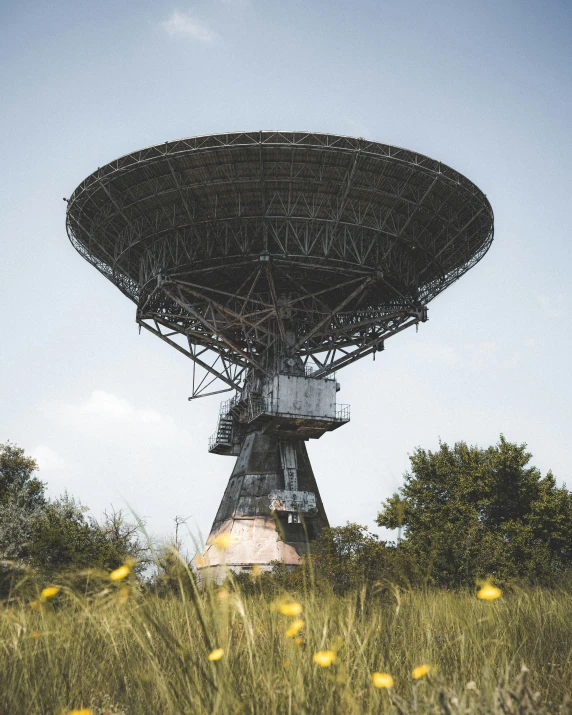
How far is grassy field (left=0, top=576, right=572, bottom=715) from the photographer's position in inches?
89.0

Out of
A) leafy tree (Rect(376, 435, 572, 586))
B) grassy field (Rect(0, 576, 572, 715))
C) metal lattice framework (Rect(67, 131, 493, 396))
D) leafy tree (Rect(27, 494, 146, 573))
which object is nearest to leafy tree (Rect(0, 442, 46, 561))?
leafy tree (Rect(27, 494, 146, 573))

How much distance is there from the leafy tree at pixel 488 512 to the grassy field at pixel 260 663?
2690 cm

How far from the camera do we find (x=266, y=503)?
30.5 metres

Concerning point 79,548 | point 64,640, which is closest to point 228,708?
point 64,640

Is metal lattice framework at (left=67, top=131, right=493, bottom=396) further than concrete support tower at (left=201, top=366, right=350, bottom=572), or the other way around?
concrete support tower at (left=201, top=366, right=350, bottom=572)

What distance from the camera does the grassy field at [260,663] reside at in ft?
7.41

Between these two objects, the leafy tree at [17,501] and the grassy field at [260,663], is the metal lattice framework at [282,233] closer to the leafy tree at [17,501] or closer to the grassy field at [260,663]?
the leafy tree at [17,501]

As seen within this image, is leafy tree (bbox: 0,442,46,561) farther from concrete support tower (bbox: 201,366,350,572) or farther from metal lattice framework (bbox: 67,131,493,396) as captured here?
metal lattice framework (bbox: 67,131,493,396)

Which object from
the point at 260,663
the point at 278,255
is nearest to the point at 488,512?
the point at 278,255

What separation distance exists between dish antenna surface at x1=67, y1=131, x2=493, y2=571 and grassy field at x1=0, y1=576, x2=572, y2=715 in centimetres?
2190

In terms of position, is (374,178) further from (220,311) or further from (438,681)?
(438,681)

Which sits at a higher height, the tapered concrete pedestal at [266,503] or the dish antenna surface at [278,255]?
the dish antenna surface at [278,255]

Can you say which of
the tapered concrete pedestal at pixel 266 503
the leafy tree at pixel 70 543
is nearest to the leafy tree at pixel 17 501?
the leafy tree at pixel 70 543

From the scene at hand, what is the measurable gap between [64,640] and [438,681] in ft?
9.21
